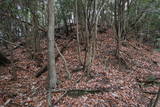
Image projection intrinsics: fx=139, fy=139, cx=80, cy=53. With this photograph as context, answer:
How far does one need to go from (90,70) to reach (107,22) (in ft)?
35.1

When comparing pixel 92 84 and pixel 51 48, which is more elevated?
pixel 51 48

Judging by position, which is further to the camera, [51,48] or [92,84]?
[92,84]

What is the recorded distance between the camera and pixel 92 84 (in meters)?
5.93

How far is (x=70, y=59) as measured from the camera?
8.45 m

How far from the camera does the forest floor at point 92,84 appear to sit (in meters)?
5.03

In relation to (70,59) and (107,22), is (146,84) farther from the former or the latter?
(107,22)

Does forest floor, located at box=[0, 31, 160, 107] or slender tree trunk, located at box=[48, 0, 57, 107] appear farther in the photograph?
slender tree trunk, located at box=[48, 0, 57, 107]

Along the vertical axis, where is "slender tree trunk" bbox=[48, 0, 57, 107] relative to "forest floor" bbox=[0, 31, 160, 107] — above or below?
above

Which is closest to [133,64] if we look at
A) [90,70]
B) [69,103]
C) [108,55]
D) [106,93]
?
[108,55]

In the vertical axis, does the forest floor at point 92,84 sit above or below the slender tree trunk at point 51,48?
below

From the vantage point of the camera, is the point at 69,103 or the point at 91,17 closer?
the point at 69,103

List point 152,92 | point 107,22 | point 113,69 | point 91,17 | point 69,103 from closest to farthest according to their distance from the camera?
point 69,103 → point 152,92 → point 91,17 → point 113,69 → point 107,22

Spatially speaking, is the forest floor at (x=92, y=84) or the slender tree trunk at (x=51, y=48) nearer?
the forest floor at (x=92, y=84)

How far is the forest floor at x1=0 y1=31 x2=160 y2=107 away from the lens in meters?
5.03
